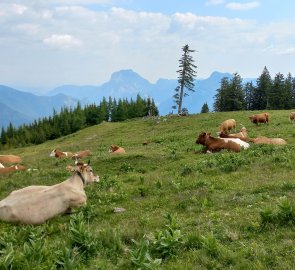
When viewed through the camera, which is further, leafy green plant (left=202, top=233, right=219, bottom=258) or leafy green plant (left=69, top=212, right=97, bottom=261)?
leafy green plant (left=69, top=212, right=97, bottom=261)

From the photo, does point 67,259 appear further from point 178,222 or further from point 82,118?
point 82,118

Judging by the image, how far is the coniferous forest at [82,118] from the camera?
368ft

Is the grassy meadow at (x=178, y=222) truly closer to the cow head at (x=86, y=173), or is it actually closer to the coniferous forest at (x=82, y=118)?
the cow head at (x=86, y=173)

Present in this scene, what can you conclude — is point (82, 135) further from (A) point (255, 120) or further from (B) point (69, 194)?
(B) point (69, 194)

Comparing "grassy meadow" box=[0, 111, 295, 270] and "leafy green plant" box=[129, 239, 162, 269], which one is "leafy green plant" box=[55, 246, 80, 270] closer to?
"grassy meadow" box=[0, 111, 295, 270]

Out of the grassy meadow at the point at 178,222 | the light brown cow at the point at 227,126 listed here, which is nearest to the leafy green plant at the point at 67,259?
the grassy meadow at the point at 178,222

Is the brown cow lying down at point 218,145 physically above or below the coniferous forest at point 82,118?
above

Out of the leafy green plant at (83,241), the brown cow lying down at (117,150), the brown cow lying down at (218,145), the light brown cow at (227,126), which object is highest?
the leafy green plant at (83,241)

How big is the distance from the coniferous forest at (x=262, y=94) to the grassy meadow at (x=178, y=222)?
234 feet

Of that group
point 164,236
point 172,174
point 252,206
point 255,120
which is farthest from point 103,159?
point 255,120

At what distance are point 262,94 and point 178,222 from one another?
285ft

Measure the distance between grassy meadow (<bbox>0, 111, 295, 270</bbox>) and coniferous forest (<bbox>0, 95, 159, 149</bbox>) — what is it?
306ft

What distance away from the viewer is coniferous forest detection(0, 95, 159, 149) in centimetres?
11212

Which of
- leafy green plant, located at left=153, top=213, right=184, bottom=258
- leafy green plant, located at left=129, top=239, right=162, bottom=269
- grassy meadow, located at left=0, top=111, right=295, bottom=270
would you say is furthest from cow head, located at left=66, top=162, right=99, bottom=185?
leafy green plant, located at left=129, top=239, right=162, bottom=269
